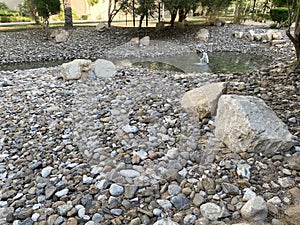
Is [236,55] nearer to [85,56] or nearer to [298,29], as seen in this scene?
[298,29]

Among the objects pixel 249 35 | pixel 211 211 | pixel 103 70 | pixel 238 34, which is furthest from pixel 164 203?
pixel 238 34

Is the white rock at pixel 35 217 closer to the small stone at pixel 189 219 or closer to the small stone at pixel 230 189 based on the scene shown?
the small stone at pixel 189 219

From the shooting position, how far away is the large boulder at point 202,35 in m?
10.4

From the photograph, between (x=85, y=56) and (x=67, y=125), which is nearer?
(x=67, y=125)

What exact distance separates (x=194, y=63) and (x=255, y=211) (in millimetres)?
6034

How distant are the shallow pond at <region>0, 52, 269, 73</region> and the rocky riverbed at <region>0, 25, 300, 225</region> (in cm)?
226

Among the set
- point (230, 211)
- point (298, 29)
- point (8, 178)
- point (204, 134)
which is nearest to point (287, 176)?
point (230, 211)

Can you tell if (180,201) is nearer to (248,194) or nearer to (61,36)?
(248,194)

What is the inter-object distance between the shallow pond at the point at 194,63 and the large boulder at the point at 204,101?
3.34 m

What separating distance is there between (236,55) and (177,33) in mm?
→ 3288

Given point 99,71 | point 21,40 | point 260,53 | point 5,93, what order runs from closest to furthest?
point 5,93
point 99,71
point 260,53
point 21,40

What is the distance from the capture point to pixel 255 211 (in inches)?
69.4

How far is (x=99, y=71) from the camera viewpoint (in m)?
4.97

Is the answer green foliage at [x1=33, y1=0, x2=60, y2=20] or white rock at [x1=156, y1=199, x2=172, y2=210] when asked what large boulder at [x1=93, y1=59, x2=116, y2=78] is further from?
green foliage at [x1=33, y1=0, x2=60, y2=20]
